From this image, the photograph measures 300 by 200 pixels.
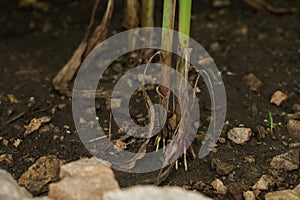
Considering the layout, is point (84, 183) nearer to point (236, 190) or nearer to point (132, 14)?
point (236, 190)

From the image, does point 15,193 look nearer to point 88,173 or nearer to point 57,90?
point 88,173

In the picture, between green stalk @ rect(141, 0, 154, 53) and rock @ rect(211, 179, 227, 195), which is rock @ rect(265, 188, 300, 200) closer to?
rock @ rect(211, 179, 227, 195)

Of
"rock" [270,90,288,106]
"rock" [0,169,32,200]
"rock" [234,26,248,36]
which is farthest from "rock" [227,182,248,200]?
"rock" [234,26,248,36]

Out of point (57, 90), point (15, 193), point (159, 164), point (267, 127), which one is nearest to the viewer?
point (15, 193)

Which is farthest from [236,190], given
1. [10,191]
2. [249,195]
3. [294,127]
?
[10,191]

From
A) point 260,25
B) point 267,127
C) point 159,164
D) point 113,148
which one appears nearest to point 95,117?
point 113,148

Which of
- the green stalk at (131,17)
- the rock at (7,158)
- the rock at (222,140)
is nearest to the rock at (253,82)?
the rock at (222,140)
